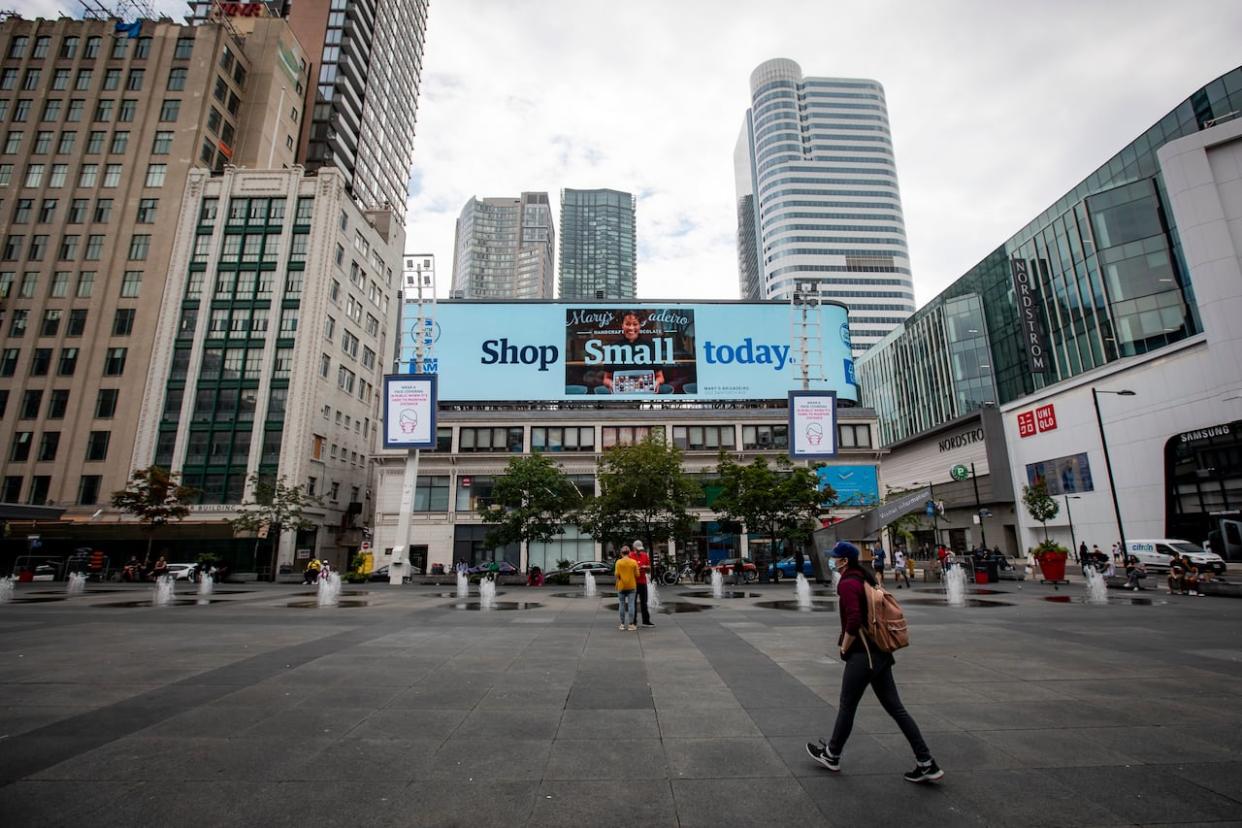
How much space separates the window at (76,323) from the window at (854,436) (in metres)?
64.5

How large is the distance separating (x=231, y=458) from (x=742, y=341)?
4307 cm

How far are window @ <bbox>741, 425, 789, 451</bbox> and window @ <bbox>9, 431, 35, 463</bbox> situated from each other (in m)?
57.6

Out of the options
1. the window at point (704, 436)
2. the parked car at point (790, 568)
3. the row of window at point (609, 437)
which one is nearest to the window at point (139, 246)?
the row of window at point (609, 437)

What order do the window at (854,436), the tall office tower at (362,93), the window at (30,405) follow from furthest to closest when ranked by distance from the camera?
the tall office tower at (362,93), the window at (854,436), the window at (30,405)

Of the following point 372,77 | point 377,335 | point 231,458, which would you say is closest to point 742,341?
point 377,335

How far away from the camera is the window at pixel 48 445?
1820 inches

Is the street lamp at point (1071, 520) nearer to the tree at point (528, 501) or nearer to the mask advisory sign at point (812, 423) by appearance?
the mask advisory sign at point (812, 423)

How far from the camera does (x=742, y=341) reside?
52.2 metres

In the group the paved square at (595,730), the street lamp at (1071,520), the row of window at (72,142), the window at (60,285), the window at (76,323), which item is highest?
the row of window at (72,142)

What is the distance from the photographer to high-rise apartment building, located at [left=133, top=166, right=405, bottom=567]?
4703 centimetres

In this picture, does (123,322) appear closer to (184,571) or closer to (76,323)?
(76,323)

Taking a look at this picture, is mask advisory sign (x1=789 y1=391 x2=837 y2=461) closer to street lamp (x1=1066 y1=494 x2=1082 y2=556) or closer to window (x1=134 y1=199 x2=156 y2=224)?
street lamp (x1=1066 y1=494 x2=1082 y2=556)

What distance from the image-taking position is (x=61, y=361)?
158 feet

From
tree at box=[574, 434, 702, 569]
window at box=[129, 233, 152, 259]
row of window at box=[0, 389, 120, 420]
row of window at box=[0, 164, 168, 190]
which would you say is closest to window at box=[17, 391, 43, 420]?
row of window at box=[0, 389, 120, 420]
